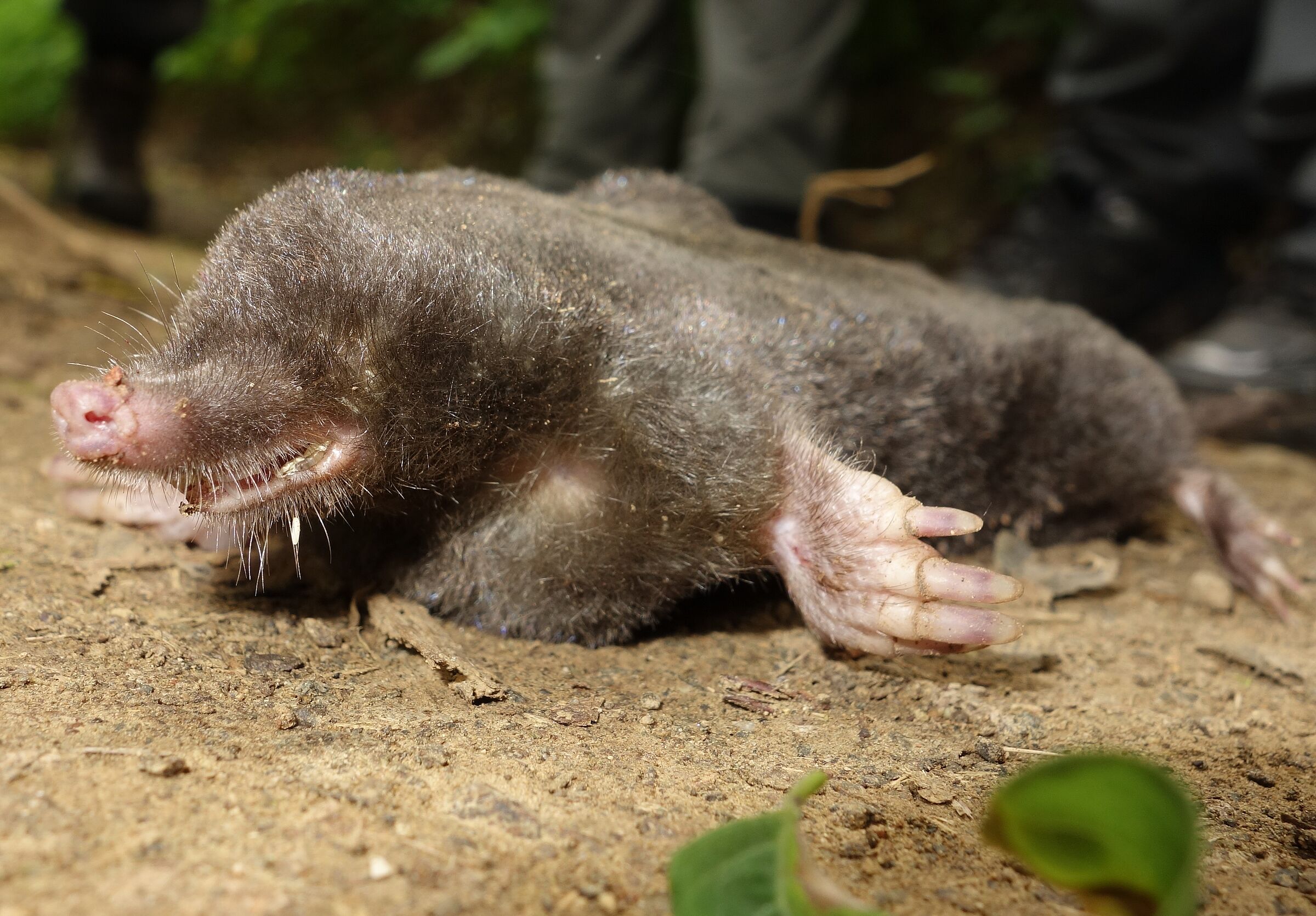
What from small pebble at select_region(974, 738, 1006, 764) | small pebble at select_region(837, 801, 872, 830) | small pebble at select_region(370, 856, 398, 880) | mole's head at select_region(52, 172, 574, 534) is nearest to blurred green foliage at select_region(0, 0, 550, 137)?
mole's head at select_region(52, 172, 574, 534)

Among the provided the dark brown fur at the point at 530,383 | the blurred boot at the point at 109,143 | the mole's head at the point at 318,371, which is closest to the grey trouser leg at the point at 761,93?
the dark brown fur at the point at 530,383

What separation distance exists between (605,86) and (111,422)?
2.87m

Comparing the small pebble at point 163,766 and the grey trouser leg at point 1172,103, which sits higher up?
the grey trouser leg at point 1172,103

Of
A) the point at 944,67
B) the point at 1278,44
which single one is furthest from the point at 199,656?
the point at 944,67

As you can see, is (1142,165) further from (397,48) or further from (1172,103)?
(397,48)

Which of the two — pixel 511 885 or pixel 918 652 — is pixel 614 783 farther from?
pixel 918 652

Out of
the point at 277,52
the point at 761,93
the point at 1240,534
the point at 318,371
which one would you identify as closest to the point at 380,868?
the point at 318,371

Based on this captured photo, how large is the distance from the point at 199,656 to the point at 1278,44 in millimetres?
3660

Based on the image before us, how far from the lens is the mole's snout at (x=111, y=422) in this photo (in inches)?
56.2

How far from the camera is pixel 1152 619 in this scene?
6.89ft

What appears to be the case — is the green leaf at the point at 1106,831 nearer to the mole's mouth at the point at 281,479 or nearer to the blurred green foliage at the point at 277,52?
the mole's mouth at the point at 281,479

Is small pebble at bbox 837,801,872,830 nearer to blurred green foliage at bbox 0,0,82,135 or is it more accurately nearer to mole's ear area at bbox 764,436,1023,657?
mole's ear area at bbox 764,436,1023,657

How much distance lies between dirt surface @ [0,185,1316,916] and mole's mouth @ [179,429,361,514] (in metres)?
0.23

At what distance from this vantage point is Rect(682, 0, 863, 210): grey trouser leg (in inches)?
142
